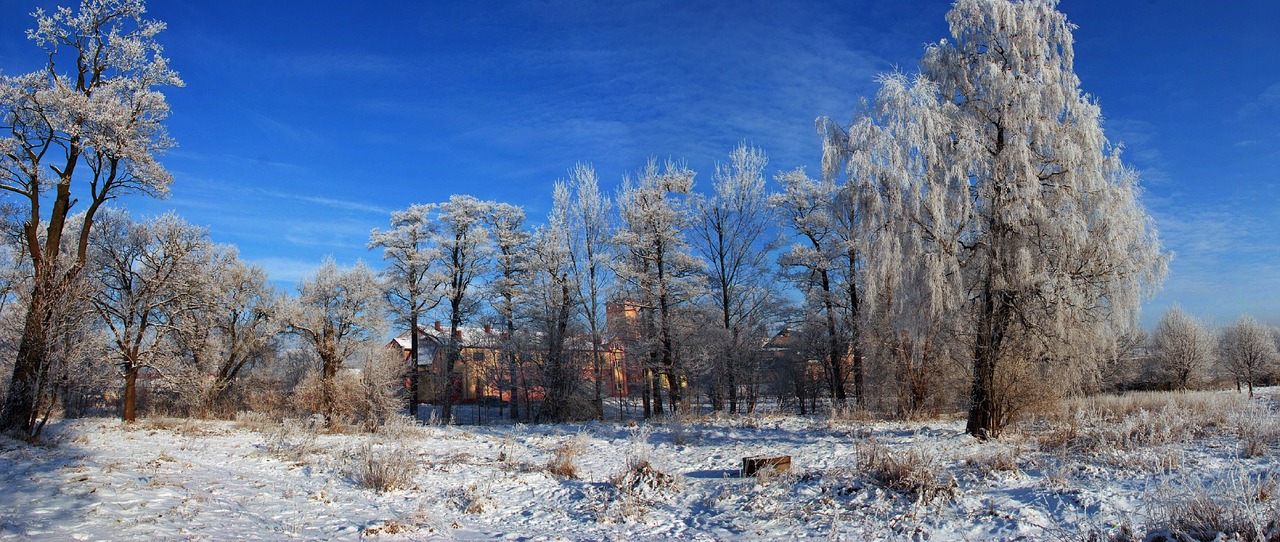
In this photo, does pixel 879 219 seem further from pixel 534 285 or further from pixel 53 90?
pixel 53 90

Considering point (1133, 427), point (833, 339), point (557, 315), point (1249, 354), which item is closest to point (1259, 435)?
point (1133, 427)

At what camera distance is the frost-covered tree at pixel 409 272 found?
27.8 meters

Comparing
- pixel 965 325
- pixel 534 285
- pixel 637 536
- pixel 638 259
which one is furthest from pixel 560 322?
pixel 637 536

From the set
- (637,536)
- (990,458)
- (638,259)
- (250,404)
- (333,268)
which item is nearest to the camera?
(637,536)

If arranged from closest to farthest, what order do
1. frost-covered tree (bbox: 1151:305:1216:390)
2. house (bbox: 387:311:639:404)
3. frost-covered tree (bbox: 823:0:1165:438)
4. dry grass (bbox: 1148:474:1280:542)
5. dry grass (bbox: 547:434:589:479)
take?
dry grass (bbox: 1148:474:1280:542) < dry grass (bbox: 547:434:589:479) < frost-covered tree (bbox: 823:0:1165:438) < house (bbox: 387:311:639:404) < frost-covered tree (bbox: 1151:305:1216:390)

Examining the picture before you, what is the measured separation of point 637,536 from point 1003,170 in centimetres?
1085

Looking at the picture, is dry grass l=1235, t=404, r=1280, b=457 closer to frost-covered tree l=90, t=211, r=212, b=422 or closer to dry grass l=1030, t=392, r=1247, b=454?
dry grass l=1030, t=392, r=1247, b=454

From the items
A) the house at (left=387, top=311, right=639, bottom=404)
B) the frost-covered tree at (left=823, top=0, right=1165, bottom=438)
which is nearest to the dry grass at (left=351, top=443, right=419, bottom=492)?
the frost-covered tree at (left=823, top=0, right=1165, bottom=438)

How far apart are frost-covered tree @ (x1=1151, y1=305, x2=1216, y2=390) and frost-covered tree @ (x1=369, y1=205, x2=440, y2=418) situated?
48774mm

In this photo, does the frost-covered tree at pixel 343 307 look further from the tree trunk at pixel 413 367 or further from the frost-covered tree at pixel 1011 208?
the frost-covered tree at pixel 1011 208

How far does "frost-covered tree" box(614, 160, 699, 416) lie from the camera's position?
76.1ft

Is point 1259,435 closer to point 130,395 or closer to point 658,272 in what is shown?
point 658,272

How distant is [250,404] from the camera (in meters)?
27.6

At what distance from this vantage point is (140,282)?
2197 centimetres
